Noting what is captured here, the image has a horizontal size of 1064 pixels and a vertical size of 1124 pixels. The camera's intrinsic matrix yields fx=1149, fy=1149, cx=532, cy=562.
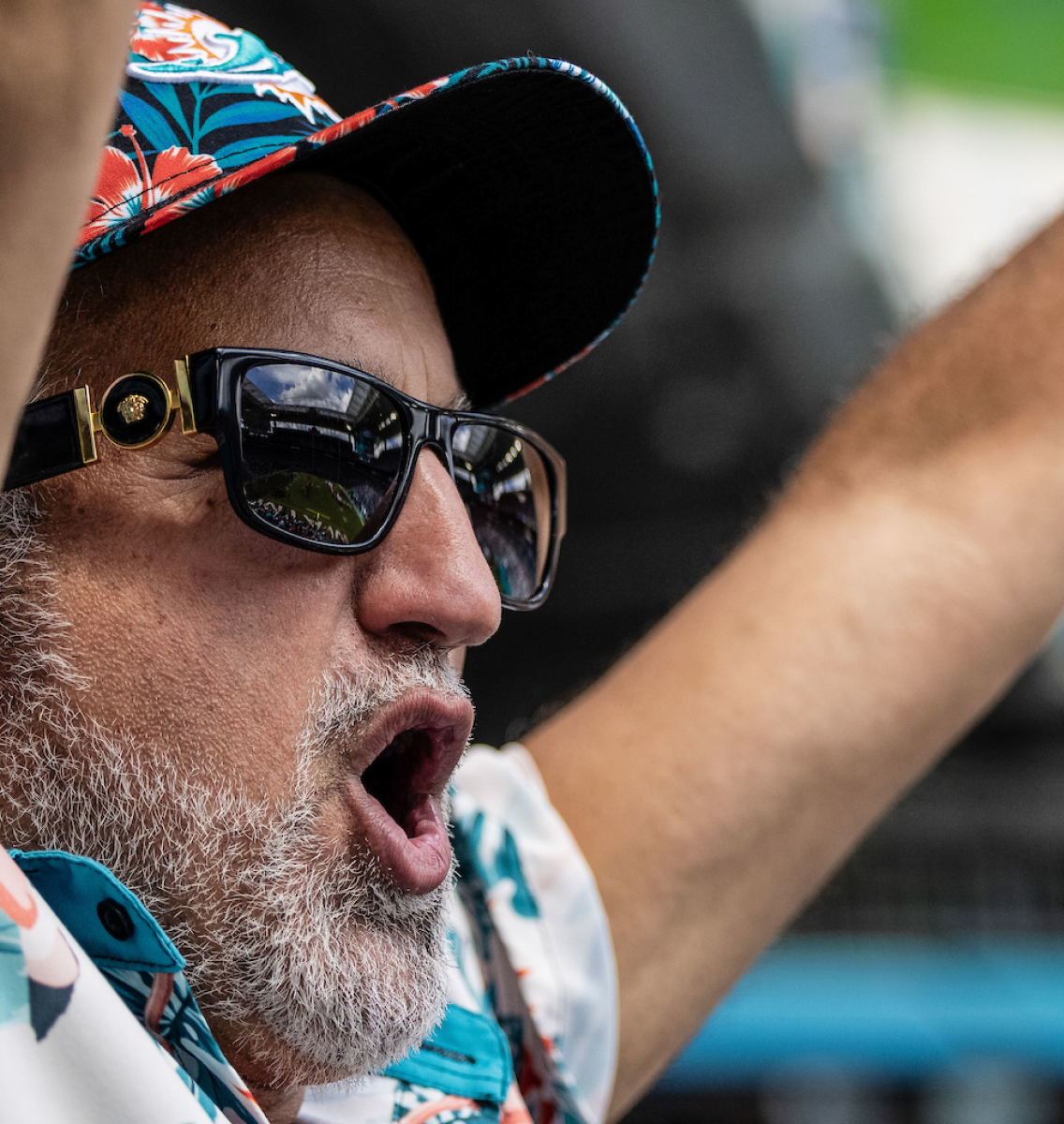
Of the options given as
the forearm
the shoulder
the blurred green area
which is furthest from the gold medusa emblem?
the blurred green area

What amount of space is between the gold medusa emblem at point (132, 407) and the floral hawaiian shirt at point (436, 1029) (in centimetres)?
35

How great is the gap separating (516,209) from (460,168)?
0.35 ft

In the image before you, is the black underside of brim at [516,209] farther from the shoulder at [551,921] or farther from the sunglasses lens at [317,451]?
the shoulder at [551,921]

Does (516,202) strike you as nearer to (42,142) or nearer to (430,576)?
(430,576)

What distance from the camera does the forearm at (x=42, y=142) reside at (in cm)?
44

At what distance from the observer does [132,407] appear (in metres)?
0.94

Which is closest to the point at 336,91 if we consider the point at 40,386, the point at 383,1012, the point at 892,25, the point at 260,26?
the point at 260,26

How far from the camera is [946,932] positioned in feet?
20.0

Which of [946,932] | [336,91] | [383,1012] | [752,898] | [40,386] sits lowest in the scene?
[946,932]

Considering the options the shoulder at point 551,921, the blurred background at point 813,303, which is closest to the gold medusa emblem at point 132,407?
the shoulder at point 551,921

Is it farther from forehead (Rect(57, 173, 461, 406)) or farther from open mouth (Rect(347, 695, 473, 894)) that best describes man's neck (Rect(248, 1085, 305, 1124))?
forehead (Rect(57, 173, 461, 406))

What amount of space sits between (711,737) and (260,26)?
9.94ft

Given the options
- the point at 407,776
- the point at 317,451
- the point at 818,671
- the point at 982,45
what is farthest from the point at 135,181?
the point at 982,45

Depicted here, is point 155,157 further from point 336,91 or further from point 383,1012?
A: point 336,91
